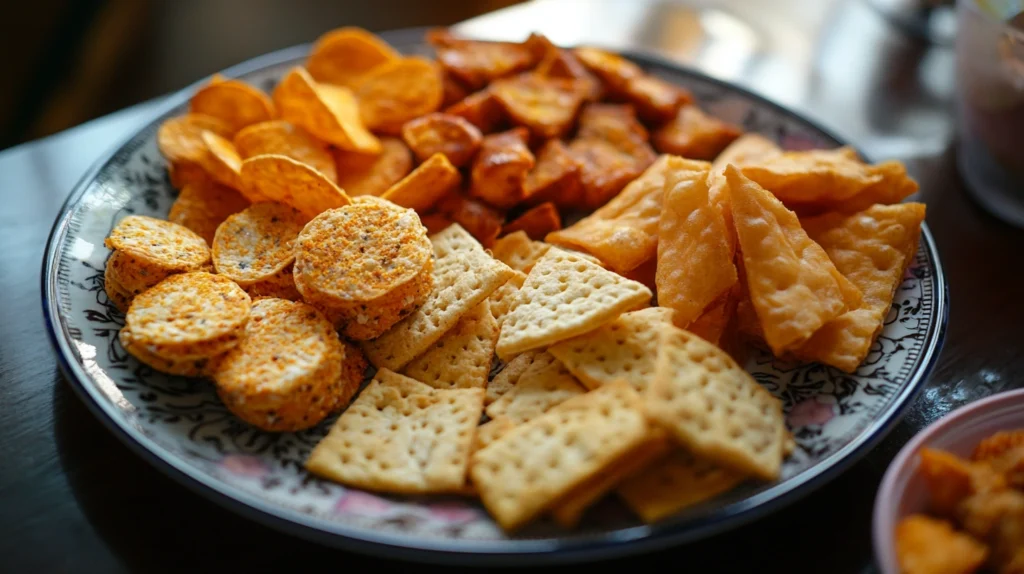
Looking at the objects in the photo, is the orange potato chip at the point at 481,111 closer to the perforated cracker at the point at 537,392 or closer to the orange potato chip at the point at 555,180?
the orange potato chip at the point at 555,180

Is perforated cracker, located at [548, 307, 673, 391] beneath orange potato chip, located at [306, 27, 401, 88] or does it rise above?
beneath

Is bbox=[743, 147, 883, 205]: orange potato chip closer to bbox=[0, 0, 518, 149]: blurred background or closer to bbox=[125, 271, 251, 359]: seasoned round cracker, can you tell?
bbox=[125, 271, 251, 359]: seasoned round cracker

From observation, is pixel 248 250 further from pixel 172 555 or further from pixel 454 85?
pixel 454 85

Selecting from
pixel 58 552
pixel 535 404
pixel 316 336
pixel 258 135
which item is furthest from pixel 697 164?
pixel 58 552

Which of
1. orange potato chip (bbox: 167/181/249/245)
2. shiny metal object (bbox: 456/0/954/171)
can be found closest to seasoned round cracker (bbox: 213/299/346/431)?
orange potato chip (bbox: 167/181/249/245)

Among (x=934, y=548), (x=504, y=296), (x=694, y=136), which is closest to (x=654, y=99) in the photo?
(x=694, y=136)

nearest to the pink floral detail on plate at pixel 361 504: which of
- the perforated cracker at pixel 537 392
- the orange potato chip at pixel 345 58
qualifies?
the perforated cracker at pixel 537 392

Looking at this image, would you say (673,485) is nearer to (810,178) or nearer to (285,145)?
(810,178)
